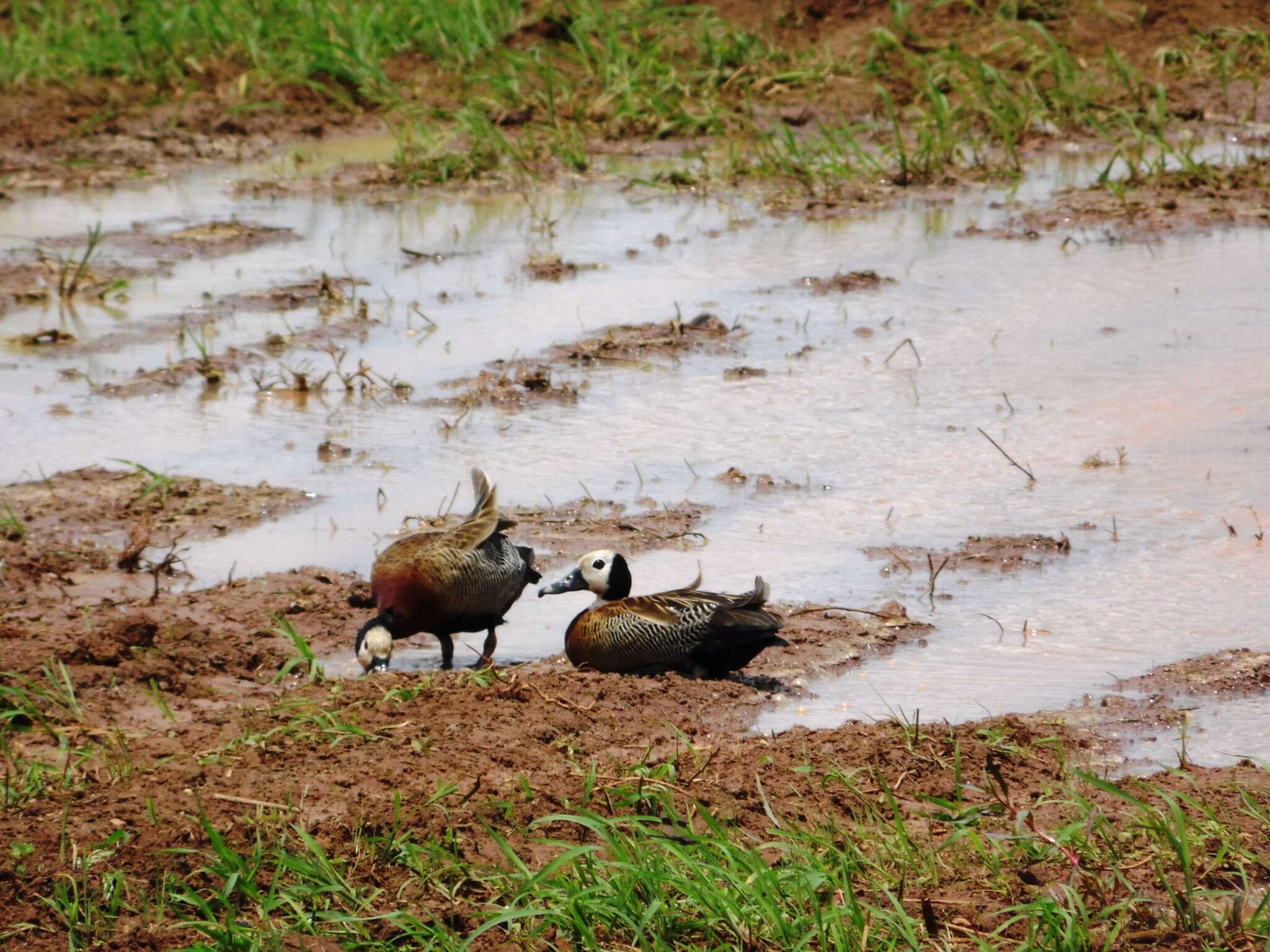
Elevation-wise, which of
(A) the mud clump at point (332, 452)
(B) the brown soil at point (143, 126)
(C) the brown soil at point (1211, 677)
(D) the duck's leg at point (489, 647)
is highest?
(B) the brown soil at point (143, 126)

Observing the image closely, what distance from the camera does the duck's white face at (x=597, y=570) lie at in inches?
217

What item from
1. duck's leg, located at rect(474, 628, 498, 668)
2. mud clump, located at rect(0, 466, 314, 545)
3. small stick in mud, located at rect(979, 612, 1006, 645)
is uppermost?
small stick in mud, located at rect(979, 612, 1006, 645)

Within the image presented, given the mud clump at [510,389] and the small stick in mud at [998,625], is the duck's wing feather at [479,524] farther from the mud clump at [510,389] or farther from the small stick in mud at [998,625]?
the mud clump at [510,389]

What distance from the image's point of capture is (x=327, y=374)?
7.94m

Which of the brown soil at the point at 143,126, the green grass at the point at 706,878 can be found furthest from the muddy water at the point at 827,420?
the brown soil at the point at 143,126

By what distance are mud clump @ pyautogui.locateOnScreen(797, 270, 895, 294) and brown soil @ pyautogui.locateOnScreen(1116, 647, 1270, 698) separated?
475 cm

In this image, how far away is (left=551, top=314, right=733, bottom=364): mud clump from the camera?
27.9 ft

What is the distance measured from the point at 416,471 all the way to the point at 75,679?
2.26 meters

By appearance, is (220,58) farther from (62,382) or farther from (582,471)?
(582,471)

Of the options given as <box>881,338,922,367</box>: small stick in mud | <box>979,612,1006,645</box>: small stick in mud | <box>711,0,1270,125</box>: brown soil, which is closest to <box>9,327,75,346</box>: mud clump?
<box>881,338,922,367</box>: small stick in mud

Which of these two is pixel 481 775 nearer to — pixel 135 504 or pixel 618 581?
pixel 618 581

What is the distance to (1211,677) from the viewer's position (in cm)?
485

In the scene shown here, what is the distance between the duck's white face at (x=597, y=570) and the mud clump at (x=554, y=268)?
4718 millimetres

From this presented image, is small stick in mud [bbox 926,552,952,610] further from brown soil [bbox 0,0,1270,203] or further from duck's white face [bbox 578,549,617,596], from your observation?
brown soil [bbox 0,0,1270,203]
